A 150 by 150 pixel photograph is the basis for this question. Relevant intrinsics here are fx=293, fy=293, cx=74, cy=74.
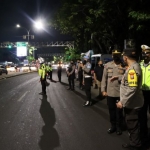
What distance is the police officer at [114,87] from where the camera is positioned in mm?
6496

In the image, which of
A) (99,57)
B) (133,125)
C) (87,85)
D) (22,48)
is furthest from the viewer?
(22,48)

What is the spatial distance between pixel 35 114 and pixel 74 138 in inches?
123

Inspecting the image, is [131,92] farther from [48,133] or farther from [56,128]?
[56,128]

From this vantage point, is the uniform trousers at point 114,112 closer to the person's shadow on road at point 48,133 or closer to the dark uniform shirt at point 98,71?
the person's shadow on road at point 48,133

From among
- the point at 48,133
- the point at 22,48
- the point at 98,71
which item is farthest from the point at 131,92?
the point at 22,48

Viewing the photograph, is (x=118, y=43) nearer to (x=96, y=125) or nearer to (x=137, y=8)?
(x=137, y=8)

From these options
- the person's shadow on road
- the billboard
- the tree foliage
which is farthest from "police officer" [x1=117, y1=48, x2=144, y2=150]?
the billboard

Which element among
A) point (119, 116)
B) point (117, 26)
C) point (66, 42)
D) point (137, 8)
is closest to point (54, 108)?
point (119, 116)

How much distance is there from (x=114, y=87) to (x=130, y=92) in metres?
1.70

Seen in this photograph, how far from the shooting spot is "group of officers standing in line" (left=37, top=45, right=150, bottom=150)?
15.9 ft

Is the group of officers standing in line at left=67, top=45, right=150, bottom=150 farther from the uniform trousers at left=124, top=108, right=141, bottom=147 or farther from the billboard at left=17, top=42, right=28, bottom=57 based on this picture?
the billboard at left=17, top=42, right=28, bottom=57

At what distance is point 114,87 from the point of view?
256 inches

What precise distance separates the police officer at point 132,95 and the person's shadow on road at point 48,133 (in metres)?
1.52

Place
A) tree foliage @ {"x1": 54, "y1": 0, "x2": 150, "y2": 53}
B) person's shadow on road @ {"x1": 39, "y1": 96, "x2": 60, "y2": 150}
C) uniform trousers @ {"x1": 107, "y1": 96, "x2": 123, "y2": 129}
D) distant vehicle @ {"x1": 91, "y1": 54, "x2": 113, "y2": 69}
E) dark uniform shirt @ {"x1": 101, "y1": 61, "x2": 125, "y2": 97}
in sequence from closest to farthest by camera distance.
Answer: person's shadow on road @ {"x1": 39, "y1": 96, "x2": 60, "y2": 150}, dark uniform shirt @ {"x1": 101, "y1": 61, "x2": 125, "y2": 97}, uniform trousers @ {"x1": 107, "y1": 96, "x2": 123, "y2": 129}, tree foliage @ {"x1": 54, "y1": 0, "x2": 150, "y2": 53}, distant vehicle @ {"x1": 91, "y1": 54, "x2": 113, "y2": 69}
